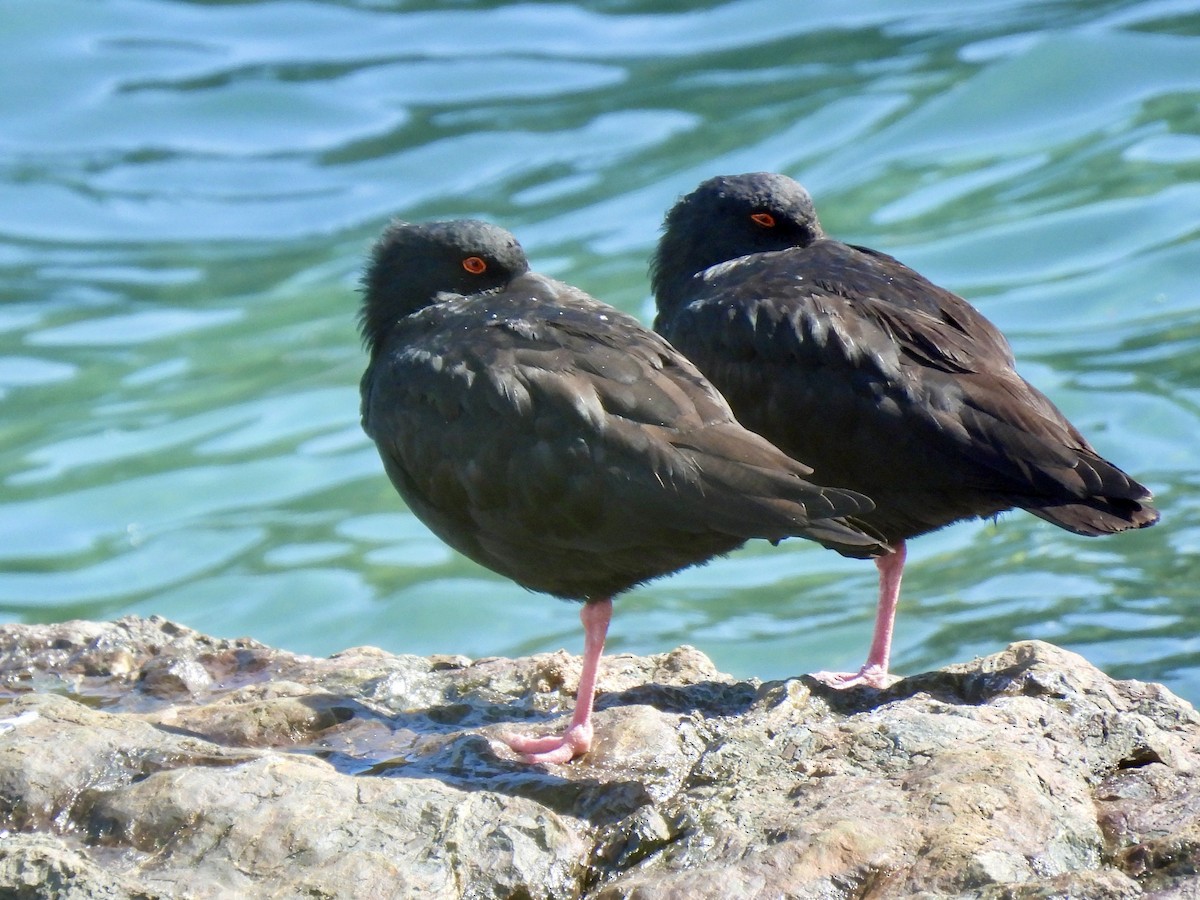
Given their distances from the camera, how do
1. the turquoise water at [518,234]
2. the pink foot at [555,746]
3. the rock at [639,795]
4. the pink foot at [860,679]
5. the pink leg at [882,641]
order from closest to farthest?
the rock at [639,795], the pink foot at [555,746], the pink foot at [860,679], the pink leg at [882,641], the turquoise water at [518,234]

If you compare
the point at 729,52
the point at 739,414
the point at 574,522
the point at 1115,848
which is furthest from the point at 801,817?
the point at 729,52

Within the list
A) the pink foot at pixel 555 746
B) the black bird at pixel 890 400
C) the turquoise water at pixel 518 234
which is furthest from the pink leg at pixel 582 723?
the turquoise water at pixel 518 234

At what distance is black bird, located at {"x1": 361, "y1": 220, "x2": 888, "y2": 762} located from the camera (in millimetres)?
4465

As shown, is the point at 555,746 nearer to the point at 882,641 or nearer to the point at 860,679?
the point at 860,679

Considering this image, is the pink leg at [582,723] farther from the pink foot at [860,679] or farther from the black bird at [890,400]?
the black bird at [890,400]

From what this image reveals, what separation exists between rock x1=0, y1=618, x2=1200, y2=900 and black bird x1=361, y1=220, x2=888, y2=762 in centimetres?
41

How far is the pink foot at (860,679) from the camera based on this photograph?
4.92 metres

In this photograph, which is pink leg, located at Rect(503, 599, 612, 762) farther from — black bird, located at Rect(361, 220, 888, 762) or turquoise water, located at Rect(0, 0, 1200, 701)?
turquoise water, located at Rect(0, 0, 1200, 701)

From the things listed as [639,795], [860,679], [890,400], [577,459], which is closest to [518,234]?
[890,400]

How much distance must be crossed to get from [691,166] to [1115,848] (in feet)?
35.1

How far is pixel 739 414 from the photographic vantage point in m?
5.63

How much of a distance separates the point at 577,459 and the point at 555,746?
2.62 ft

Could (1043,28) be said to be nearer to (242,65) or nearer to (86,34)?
(242,65)

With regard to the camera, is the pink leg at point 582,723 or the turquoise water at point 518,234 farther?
the turquoise water at point 518,234
